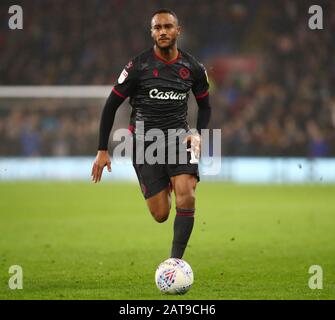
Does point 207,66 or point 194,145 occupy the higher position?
point 207,66

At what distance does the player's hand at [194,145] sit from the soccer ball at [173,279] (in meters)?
0.99

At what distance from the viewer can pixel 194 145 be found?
6.82 metres

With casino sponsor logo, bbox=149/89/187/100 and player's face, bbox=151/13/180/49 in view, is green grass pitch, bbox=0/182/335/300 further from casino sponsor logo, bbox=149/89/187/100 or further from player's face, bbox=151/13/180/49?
player's face, bbox=151/13/180/49

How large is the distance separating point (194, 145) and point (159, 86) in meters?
0.63

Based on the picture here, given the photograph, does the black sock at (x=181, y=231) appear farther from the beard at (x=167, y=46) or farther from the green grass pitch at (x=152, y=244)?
the beard at (x=167, y=46)

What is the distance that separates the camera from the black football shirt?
276 inches

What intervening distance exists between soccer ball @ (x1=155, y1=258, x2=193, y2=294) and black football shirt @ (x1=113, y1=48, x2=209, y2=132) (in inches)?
51.9

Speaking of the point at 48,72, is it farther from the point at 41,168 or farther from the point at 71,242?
the point at 71,242

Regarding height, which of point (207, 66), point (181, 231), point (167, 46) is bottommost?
point (181, 231)

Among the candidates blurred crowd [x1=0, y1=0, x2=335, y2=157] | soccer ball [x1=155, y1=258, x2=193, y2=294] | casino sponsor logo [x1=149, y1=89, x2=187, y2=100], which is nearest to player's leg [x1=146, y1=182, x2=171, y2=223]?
casino sponsor logo [x1=149, y1=89, x2=187, y2=100]

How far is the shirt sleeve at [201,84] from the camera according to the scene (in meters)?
7.22

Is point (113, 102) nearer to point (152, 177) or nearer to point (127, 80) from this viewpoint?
point (127, 80)

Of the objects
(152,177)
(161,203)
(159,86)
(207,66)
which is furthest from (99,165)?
(207,66)

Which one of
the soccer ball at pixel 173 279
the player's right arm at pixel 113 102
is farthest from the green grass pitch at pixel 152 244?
A: the player's right arm at pixel 113 102
